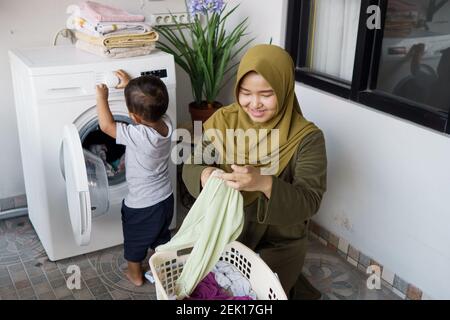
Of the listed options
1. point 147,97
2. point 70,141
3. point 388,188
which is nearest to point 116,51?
point 147,97

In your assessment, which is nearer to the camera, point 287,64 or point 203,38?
point 287,64

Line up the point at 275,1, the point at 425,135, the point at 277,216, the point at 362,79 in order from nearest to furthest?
1. the point at 277,216
2. the point at 425,135
3. the point at 362,79
4. the point at 275,1

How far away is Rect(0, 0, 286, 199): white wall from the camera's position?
231 cm

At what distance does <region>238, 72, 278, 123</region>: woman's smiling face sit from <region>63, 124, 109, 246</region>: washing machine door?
0.70 metres

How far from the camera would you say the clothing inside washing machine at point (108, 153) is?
2.25 metres

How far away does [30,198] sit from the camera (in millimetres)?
2387

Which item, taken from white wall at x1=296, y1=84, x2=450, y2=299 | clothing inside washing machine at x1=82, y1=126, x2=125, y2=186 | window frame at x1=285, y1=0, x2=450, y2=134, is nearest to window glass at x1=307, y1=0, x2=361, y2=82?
window frame at x1=285, y1=0, x2=450, y2=134

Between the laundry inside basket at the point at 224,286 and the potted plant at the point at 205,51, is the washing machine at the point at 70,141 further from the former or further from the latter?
the laundry inside basket at the point at 224,286

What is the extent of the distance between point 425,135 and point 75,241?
157 cm

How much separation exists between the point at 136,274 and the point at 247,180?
3.52 feet

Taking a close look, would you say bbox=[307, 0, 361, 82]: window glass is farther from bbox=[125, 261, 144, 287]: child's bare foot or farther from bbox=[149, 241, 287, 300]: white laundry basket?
bbox=[125, 261, 144, 287]: child's bare foot

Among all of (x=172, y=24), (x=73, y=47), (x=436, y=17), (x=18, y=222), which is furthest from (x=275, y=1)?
(x=18, y=222)

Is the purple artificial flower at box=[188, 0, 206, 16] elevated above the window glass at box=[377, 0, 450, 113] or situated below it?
above
